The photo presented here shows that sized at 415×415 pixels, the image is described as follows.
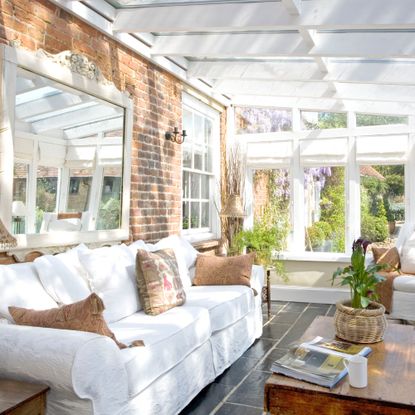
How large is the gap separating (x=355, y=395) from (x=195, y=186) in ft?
14.4

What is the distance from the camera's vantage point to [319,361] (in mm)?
2273

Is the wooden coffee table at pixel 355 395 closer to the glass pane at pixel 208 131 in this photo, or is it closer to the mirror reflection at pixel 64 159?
the mirror reflection at pixel 64 159

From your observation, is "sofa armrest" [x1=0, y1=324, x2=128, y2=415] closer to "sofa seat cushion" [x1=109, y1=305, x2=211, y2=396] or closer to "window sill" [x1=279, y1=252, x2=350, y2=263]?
"sofa seat cushion" [x1=109, y1=305, x2=211, y2=396]

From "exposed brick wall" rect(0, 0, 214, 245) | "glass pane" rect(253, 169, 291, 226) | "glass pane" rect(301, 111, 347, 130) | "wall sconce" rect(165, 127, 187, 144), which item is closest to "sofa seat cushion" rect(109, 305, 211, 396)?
"exposed brick wall" rect(0, 0, 214, 245)

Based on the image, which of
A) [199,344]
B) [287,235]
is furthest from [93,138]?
[287,235]

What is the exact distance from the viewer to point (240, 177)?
6.86 meters

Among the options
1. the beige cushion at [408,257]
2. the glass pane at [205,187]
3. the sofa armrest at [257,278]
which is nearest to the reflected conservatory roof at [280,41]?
the glass pane at [205,187]

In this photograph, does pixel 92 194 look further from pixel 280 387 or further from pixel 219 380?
pixel 280 387

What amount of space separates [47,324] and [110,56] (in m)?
2.67

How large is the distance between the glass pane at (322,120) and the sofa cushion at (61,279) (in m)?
4.61

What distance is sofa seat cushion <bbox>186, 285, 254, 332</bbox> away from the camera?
11.8 feet

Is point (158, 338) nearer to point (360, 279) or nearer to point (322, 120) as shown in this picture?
point (360, 279)

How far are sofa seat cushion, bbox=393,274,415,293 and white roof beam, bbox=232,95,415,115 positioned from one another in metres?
2.31

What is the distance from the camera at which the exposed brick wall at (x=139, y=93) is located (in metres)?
3.22
